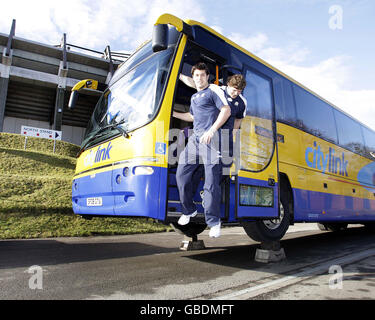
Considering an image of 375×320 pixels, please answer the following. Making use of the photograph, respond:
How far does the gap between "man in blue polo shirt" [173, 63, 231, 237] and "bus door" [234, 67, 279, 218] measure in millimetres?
676

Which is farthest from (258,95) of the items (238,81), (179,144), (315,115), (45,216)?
(45,216)

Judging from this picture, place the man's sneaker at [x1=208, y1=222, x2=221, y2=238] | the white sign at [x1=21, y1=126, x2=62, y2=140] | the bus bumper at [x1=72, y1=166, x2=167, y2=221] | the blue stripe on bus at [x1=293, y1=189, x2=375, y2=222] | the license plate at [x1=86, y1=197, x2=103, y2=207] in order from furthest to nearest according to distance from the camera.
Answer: the white sign at [x1=21, y1=126, x2=62, y2=140]
the blue stripe on bus at [x1=293, y1=189, x2=375, y2=222]
the license plate at [x1=86, y1=197, x2=103, y2=207]
the bus bumper at [x1=72, y1=166, x2=167, y2=221]
the man's sneaker at [x1=208, y1=222, x2=221, y2=238]

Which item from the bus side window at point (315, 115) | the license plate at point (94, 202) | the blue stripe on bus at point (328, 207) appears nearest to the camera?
the license plate at point (94, 202)

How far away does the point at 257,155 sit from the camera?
4.33 meters

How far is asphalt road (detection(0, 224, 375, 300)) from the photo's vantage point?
2.84 meters

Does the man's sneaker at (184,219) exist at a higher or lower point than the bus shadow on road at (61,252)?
higher

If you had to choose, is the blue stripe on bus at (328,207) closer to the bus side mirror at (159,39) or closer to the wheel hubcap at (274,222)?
the wheel hubcap at (274,222)

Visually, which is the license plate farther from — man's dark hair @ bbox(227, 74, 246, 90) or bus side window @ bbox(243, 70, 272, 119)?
bus side window @ bbox(243, 70, 272, 119)

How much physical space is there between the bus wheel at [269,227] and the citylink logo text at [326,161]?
121 cm

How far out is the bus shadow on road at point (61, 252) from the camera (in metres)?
4.24

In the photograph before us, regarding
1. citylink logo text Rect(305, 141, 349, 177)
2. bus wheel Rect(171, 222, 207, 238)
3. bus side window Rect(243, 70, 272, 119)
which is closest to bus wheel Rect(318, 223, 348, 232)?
citylink logo text Rect(305, 141, 349, 177)

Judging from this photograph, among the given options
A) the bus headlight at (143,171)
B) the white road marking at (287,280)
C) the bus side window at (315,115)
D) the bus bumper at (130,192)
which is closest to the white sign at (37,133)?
the bus bumper at (130,192)

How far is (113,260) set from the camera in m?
4.41
